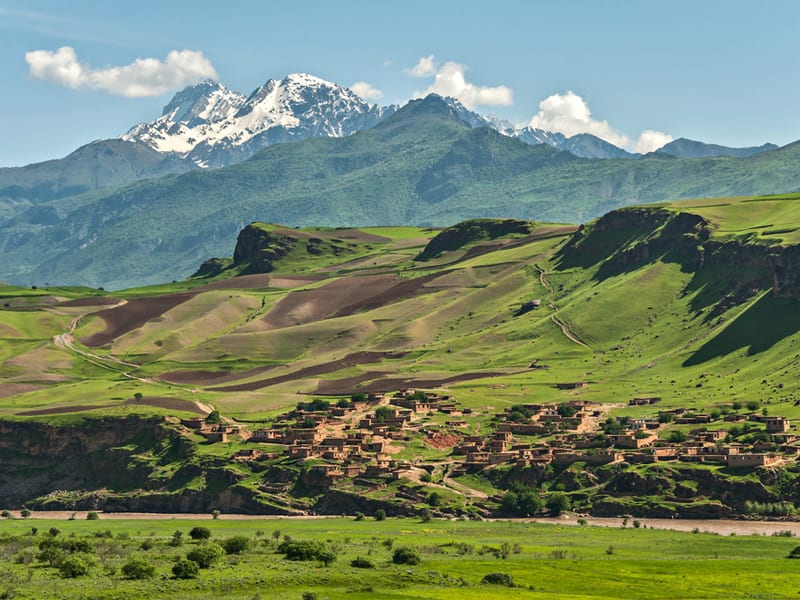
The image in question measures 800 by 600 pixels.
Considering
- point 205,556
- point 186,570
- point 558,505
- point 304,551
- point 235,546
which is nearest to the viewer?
point 186,570

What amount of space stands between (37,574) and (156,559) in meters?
14.0

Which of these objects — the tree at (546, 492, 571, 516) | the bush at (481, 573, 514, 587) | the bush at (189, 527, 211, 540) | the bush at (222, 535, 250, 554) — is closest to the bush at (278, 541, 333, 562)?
the bush at (222, 535, 250, 554)

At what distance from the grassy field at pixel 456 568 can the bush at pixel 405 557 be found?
797mm

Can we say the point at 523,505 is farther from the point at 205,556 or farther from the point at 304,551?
the point at 205,556

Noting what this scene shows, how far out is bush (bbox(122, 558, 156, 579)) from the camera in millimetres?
113350

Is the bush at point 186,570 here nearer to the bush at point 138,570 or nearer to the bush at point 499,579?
the bush at point 138,570

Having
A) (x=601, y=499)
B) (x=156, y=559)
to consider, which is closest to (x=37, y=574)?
(x=156, y=559)

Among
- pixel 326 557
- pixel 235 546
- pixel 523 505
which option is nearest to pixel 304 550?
pixel 326 557

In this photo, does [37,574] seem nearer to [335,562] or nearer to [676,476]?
[335,562]

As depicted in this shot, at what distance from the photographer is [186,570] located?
377ft

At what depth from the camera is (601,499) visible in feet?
653

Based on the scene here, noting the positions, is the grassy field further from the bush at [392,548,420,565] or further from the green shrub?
the green shrub

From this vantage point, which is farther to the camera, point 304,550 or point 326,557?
point 304,550

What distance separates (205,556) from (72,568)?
12239 mm
